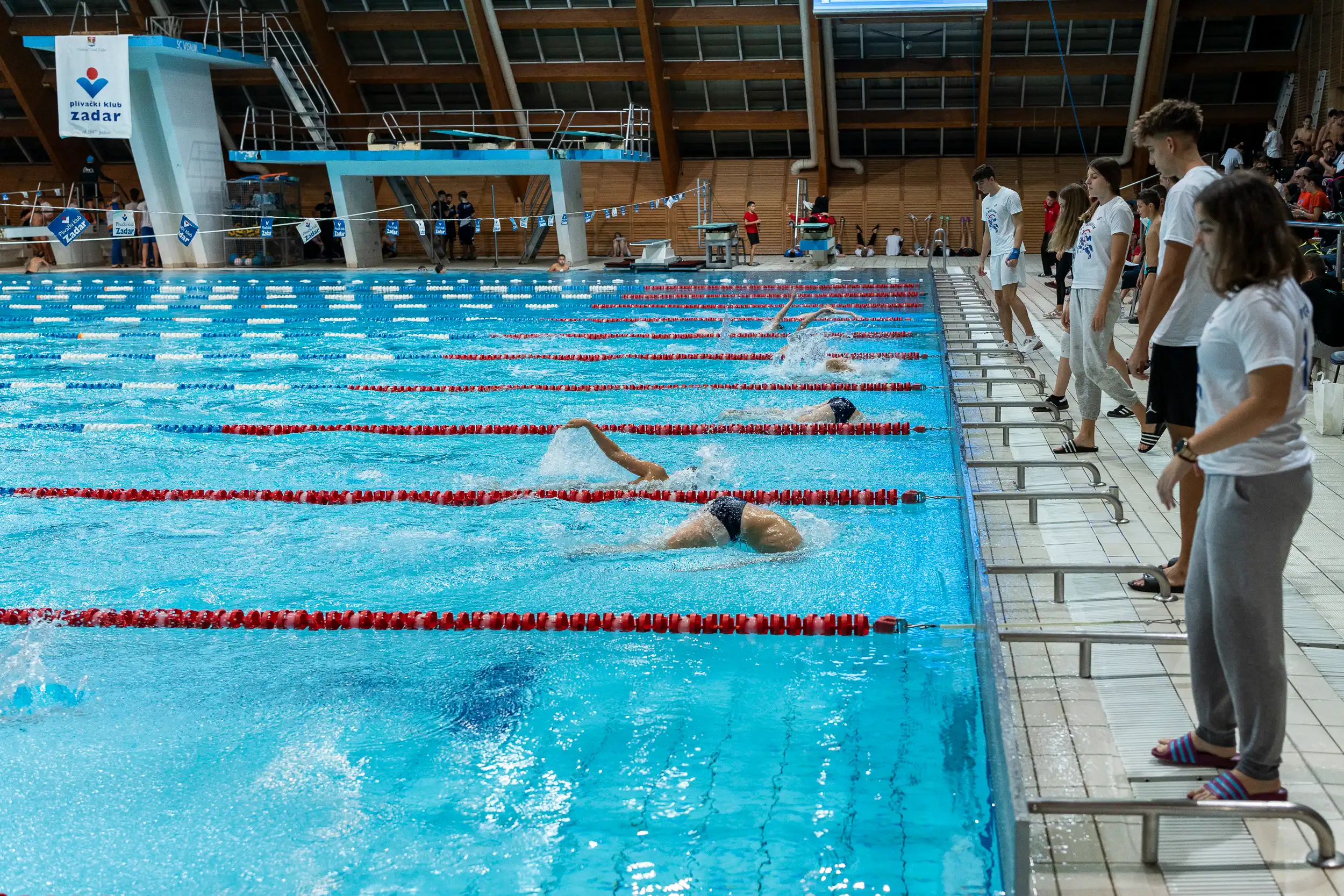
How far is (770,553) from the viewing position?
4.88 meters

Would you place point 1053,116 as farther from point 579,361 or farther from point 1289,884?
point 1289,884

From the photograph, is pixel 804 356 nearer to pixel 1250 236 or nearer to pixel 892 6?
pixel 1250 236

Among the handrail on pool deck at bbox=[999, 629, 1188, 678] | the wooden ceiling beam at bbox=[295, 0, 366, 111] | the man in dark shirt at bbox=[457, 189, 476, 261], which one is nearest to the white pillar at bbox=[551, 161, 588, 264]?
the man in dark shirt at bbox=[457, 189, 476, 261]

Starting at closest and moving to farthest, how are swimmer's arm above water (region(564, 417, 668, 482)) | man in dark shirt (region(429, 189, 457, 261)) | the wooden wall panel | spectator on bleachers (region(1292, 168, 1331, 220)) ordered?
swimmer's arm above water (region(564, 417, 668, 482)), spectator on bleachers (region(1292, 168, 1331, 220)), the wooden wall panel, man in dark shirt (region(429, 189, 457, 261))

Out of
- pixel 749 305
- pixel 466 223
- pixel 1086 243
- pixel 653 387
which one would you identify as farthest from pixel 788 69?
pixel 1086 243

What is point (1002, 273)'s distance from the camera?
26.0 feet

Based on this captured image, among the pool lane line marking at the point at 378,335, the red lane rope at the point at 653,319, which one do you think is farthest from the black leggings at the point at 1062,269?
the red lane rope at the point at 653,319

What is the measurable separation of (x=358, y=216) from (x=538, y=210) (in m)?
3.44

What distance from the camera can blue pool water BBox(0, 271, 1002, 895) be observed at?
2.82 metres

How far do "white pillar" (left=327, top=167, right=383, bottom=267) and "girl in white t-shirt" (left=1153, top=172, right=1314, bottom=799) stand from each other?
20024mm

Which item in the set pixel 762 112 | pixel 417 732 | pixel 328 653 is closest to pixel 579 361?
pixel 328 653

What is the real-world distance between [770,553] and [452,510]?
1801mm

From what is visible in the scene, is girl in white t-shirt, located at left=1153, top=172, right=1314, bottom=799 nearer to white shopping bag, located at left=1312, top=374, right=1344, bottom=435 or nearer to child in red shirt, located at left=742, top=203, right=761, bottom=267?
white shopping bag, located at left=1312, top=374, right=1344, bottom=435

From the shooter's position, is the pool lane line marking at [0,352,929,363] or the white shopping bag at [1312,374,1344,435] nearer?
the white shopping bag at [1312,374,1344,435]
